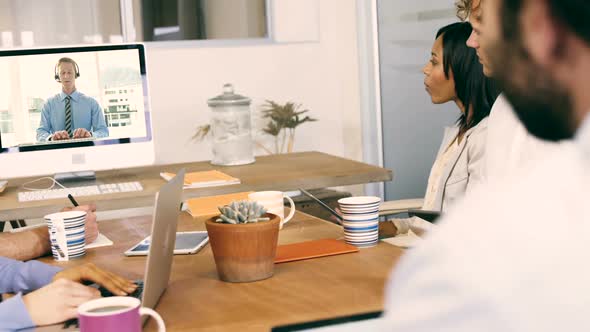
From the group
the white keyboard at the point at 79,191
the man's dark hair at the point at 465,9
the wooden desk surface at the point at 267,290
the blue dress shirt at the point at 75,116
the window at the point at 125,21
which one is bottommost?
the wooden desk surface at the point at 267,290

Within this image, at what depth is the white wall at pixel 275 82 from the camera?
15.2ft

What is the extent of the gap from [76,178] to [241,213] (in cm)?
171

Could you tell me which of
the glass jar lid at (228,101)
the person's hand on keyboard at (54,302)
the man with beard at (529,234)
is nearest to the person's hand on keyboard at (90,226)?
the person's hand on keyboard at (54,302)

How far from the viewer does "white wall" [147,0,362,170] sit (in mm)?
4625

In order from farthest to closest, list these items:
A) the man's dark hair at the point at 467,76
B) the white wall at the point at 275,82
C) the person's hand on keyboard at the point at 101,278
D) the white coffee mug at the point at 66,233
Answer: the white wall at the point at 275,82 < the man's dark hair at the point at 467,76 < the white coffee mug at the point at 66,233 < the person's hand on keyboard at the point at 101,278

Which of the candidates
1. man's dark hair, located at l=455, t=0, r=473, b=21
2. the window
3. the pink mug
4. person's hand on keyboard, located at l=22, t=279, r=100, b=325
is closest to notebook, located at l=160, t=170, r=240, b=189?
man's dark hair, located at l=455, t=0, r=473, b=21

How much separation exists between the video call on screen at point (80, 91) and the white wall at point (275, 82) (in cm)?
152

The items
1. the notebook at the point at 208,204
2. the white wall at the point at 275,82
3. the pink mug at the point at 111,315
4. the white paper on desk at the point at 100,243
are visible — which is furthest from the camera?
the white wall at the point at 275,82

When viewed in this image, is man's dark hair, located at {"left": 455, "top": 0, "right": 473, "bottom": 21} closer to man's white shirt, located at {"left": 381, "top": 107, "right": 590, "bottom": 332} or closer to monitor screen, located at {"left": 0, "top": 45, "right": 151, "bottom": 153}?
monitor screen, located at {"left": 0, "top": 45, "right": 151, "bottom": 153}

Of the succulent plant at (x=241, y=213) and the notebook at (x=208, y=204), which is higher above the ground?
the succulent plant at (x=241, y=213)

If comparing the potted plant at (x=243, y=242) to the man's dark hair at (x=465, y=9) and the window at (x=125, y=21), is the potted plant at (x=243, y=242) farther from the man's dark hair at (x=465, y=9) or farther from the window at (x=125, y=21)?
the window at (x=125, y=21)

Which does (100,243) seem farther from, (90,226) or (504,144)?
(504,144)

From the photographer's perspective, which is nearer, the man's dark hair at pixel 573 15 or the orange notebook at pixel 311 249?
the man's dark hair at pixel 573 15

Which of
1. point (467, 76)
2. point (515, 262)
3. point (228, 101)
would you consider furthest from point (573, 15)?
point (228, 101)
